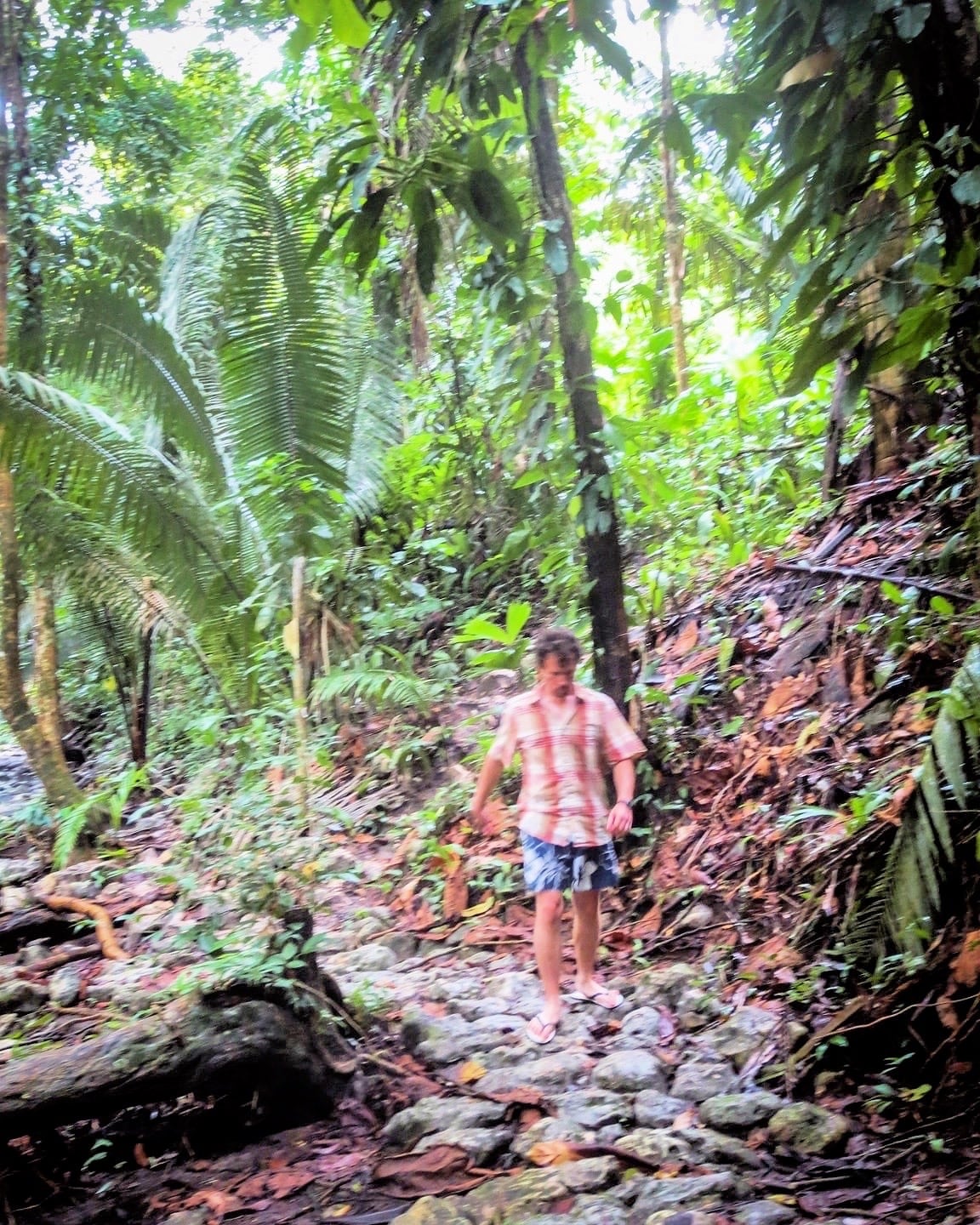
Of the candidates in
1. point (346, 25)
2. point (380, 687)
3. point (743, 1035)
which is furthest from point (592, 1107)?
point (380, 687)

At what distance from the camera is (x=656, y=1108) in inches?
118

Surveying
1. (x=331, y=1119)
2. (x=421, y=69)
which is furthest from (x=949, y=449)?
(x=331, y=1119)

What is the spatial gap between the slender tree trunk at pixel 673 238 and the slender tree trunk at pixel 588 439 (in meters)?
1.66

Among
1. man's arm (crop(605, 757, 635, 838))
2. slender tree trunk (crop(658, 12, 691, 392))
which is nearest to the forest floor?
man's arm (crop(605, 757, 635, 838))

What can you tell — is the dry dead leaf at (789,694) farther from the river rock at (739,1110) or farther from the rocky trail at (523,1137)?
the river rock at (739,1110)

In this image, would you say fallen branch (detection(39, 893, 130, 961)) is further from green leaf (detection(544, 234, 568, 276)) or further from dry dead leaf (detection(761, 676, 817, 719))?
green leaf (detection(544, 234, 568, 276))

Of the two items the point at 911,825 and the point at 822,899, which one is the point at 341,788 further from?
the point at 911,825

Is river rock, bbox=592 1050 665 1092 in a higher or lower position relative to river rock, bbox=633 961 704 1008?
lower

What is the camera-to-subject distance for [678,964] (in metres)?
4.12

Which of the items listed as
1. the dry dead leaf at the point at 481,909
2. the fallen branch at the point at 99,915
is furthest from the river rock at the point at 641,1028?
the fallen branch at the point at 99,915

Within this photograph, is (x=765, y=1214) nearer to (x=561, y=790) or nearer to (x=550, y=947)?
(x=550, y=947)

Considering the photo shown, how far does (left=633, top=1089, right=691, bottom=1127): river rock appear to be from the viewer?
9.66ft

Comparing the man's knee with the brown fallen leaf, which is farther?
the man's knee

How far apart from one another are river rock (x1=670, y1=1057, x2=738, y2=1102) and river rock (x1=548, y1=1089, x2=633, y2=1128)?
8.0 inches
